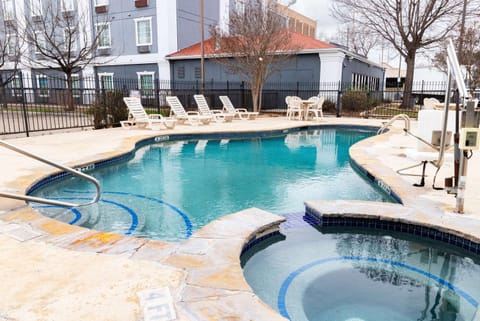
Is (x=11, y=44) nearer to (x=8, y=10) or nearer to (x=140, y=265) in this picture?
(x=8, y=10)

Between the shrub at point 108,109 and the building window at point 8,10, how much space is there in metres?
14.7

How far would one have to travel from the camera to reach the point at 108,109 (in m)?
11.6

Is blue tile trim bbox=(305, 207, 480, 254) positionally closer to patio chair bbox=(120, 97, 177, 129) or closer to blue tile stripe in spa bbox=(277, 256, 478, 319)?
blue tile stripe in spa bbox=(277, 256, 478, 319)

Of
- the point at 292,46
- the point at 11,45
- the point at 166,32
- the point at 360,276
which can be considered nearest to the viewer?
the point at 360,276

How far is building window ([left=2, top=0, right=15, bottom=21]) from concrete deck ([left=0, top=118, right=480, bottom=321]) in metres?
21.9

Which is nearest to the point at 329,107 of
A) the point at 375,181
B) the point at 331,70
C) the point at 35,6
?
the point at 331,70

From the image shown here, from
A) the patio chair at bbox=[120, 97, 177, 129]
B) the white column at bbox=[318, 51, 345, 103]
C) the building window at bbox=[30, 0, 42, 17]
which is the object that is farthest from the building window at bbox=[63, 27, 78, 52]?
the white column at bbox=[318, 51, 345, 103]

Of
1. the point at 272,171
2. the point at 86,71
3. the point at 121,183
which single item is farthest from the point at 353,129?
the point at 86,71

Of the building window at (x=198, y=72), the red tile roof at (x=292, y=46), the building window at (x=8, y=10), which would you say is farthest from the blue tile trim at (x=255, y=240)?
the building window at (x=8, y=10)

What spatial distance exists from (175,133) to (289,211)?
6262 millimetres

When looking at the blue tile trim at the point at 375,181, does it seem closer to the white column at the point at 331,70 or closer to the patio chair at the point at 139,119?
the patio chair at the point at 139,119

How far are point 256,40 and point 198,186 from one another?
1094 centimetres

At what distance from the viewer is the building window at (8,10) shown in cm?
2149

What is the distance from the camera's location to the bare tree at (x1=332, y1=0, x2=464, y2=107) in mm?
18625
